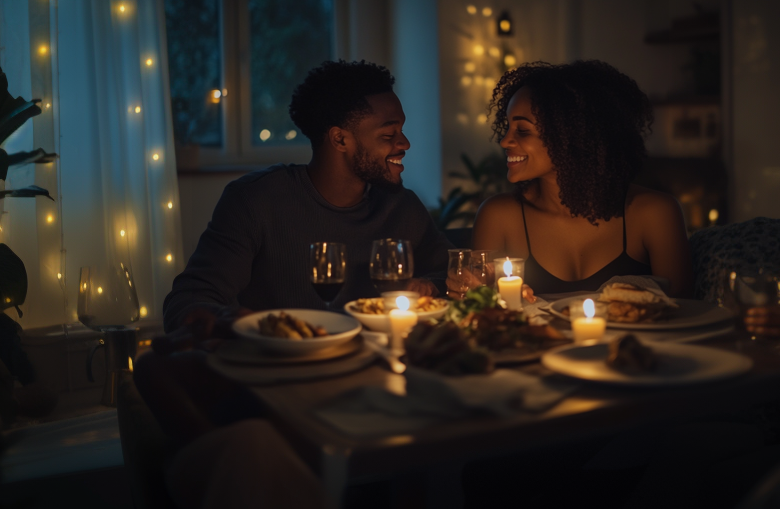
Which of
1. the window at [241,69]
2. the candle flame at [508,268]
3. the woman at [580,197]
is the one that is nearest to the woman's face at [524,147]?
the woman at [580,197]

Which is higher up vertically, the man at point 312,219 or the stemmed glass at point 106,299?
the man at point 312,219

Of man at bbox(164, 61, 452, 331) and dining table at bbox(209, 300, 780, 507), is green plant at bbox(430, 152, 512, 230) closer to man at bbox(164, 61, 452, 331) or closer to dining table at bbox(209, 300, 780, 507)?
man at bbox(164, 61, 452, 331)

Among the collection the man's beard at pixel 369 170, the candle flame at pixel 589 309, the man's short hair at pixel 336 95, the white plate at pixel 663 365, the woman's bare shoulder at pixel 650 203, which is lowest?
the white plate at pixel 663 365

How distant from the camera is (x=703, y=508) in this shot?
1.47 m

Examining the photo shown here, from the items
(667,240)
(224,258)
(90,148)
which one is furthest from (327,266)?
(90,148)

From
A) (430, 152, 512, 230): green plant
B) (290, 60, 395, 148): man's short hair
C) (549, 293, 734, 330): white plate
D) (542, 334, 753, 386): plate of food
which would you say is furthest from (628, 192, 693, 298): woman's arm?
(430, 152, 512, 230): green plant

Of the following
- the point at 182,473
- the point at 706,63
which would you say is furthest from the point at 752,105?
the point at 182,473

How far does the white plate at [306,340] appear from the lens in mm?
1058

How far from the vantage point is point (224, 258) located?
1.89m

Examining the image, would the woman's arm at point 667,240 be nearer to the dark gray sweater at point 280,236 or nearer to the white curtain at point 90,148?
the dark gray sweater at point 280,236

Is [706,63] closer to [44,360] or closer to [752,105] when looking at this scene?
[752,105]

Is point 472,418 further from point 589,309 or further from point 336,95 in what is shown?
point 336,95

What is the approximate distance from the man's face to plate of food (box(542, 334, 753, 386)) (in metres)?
1.16

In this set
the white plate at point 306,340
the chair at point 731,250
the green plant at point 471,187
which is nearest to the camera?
the white plate at point 306,340
